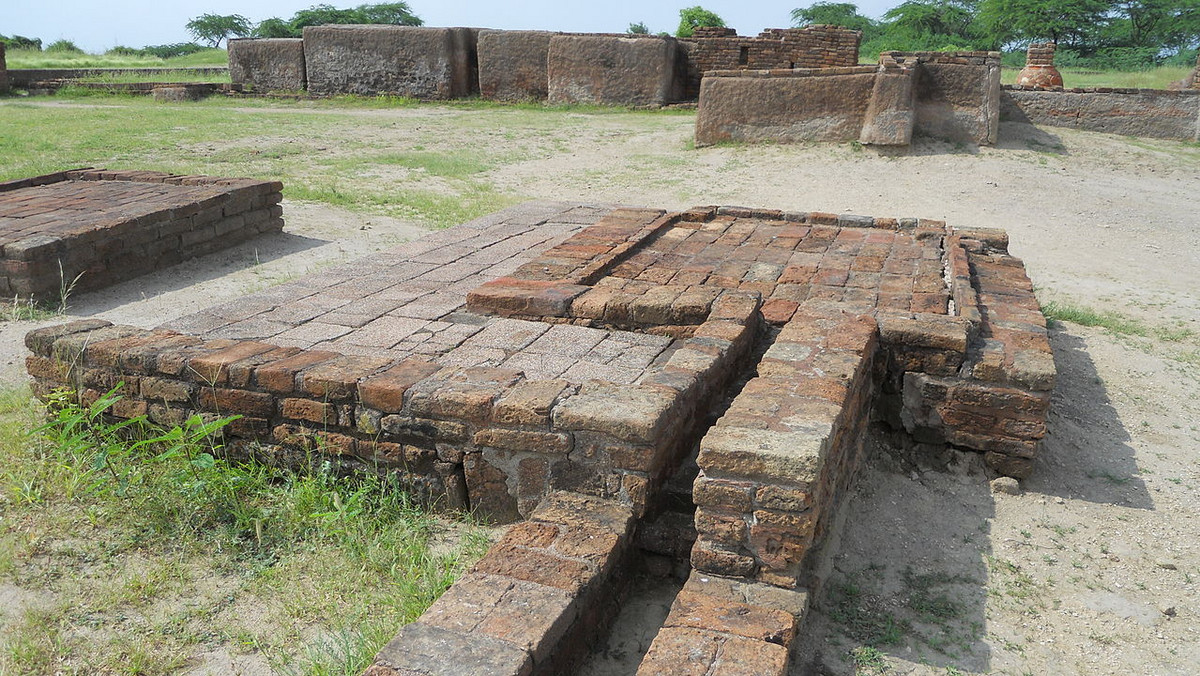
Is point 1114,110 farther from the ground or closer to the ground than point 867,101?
closer to the ground

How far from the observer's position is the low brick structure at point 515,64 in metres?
14.9

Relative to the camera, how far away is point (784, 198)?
8.98m

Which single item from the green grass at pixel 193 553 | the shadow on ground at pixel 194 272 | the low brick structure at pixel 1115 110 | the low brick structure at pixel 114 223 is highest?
the low brick structure at pixel 1115 110

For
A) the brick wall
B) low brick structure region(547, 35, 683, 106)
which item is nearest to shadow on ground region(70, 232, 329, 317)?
low brick structure region(547, 35, 683, 106)

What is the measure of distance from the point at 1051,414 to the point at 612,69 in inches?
441

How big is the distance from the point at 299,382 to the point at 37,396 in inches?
53.8

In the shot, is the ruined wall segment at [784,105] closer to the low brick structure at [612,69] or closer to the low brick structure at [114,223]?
the low brick structure at [612,69]

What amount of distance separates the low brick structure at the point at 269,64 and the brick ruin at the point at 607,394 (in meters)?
12.6

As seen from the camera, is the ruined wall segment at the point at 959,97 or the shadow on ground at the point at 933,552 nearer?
the shadow on ground at the point at 933,552

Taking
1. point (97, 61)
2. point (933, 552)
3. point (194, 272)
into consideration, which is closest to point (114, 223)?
point (194, 272)

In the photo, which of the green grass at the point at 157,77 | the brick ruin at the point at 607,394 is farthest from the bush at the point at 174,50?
the brick ruin at the point at 607,394

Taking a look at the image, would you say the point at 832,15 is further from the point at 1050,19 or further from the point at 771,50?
the point at 771,50

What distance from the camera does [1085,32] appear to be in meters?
33.0

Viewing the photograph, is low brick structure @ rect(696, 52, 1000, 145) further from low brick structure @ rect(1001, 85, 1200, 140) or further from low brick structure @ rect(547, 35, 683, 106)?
low brick structure @ rect(547, 35, 683, 106)
